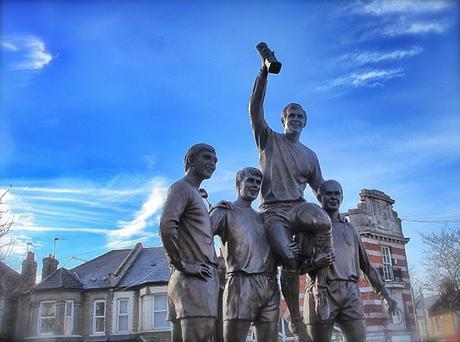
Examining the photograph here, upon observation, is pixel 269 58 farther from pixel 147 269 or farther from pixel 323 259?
pixel 147 269

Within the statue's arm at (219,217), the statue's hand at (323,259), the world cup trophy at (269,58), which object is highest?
the world cup trophy at (269,58)

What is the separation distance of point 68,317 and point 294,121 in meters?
27.3

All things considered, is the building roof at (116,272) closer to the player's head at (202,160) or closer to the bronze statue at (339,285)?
the bronze statue at (339,285)

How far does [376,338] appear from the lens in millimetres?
25469

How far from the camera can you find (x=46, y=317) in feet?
98.9

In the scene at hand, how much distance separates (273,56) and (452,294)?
2702 cm

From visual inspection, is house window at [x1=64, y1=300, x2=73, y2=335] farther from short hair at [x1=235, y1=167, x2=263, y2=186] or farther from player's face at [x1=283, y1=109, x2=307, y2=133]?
short hair at [x1=235, y1=167, x2=263, y2=186]

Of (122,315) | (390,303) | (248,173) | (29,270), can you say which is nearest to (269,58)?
(248,173)

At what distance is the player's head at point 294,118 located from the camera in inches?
249

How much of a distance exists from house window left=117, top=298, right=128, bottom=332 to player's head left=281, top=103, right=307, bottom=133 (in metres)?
26.3

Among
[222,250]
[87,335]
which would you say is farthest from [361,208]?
[222,250]

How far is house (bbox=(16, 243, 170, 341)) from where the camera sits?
95.9ft

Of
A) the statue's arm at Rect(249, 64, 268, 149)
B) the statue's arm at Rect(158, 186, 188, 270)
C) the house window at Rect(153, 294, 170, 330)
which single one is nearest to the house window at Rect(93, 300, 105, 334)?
the house window at Rect(153, 294, 170, 330)

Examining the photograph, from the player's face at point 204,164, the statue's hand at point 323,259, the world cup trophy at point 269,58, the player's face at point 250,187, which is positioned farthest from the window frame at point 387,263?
the player's face at point 204,164
